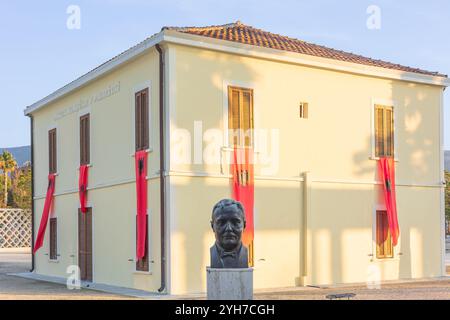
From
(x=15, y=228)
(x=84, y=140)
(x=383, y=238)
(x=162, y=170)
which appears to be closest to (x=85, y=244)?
(x=84, y=140)

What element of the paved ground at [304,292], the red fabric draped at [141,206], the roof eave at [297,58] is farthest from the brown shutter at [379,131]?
the red fabric draped at [141,206]

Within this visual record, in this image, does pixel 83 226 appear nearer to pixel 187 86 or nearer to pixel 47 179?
pixel 47 179

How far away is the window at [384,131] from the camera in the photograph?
70.0 ft

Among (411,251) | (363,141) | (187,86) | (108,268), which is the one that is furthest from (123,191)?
(411,251)

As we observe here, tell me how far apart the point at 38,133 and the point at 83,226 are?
5.54m

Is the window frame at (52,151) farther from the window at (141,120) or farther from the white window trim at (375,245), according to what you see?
the white window trim at (375,245)

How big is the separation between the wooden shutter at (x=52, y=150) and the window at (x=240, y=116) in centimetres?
810

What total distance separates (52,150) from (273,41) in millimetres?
8468

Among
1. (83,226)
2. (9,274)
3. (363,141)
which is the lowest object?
(9,274)

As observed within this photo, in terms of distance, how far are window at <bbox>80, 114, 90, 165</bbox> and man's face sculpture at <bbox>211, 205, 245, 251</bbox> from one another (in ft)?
30.3

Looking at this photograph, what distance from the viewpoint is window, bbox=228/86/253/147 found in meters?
18.6

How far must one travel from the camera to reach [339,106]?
20.6 meters

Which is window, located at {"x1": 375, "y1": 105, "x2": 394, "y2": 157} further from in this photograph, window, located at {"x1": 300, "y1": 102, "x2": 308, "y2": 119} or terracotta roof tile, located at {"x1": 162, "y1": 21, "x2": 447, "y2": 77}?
window, located at {"x1": 300, "y1": 102, "x2": 308, "y2": 119}
